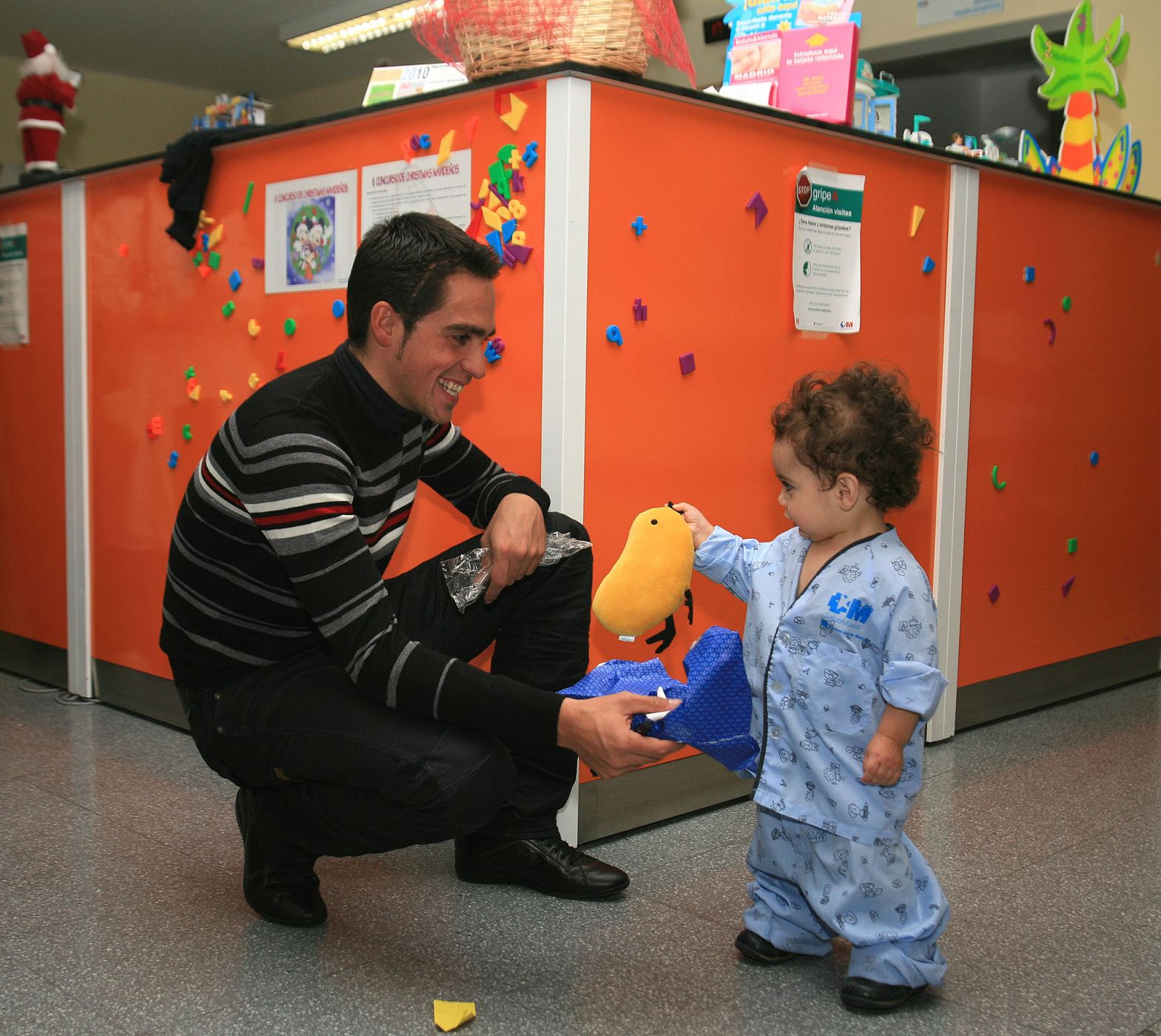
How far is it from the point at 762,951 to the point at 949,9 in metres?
4.48

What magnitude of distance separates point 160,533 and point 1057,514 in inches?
87.3

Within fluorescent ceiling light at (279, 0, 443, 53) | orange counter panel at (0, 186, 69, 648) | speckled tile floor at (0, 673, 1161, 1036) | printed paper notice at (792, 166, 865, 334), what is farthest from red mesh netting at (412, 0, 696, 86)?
fluorescent ceiling light at (279, 0, 443, 53)

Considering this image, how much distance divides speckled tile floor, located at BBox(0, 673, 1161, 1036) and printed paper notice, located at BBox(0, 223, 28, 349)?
1.27m

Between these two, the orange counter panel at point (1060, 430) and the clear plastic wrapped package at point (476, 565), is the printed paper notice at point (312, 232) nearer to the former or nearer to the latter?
the clear plastic wrapped package at point (476, 565)

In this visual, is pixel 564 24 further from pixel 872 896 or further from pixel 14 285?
pixel 14 285

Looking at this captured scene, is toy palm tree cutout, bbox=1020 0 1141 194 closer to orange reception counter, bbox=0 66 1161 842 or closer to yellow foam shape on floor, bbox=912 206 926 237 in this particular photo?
orange reception counter, bbox=0 66 1161 842

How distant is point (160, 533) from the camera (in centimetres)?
279

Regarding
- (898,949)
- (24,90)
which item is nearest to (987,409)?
(898,949)

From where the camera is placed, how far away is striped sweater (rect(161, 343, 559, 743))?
1.48 m

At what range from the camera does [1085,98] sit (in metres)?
3.70

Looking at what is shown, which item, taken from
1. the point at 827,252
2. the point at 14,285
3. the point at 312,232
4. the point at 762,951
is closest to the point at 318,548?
the point at 762,951

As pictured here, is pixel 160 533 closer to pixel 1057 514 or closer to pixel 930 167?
pixel 930 167

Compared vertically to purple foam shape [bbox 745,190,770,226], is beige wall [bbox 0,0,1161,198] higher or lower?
higher

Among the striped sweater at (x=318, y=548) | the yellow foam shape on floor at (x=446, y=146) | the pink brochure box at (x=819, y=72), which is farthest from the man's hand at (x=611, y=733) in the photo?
the pink brochure box at (x=819, y=72)
